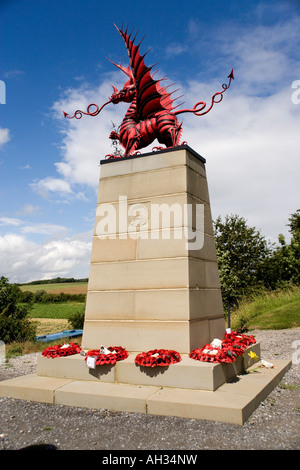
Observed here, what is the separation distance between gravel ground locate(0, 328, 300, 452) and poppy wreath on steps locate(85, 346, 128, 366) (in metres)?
0.84

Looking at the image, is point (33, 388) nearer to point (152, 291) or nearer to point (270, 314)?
point (152, 291)

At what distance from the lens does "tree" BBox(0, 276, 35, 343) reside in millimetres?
16156

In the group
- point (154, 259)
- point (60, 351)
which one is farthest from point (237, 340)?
point (60, 351)

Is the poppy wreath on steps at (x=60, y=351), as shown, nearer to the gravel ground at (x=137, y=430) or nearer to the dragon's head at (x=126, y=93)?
the gravel ground at (x=137, y=430)

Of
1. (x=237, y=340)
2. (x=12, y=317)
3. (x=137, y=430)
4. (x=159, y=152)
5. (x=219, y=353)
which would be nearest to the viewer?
(x=137, y=430)

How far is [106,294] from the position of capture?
22.1 ft

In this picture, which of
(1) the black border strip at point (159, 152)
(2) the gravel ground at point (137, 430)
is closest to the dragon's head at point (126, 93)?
(1) the black border strip at point (159, 152)

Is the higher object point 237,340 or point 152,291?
point 152,291

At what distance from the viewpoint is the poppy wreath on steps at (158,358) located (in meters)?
5.29

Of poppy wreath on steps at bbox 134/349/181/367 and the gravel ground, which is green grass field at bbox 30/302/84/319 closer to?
poppy wreath on steps at bbox 134/349/181/367

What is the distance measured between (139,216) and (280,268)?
2643 cm

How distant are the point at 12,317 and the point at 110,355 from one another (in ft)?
43.6

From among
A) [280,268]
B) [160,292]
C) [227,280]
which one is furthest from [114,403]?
[280,268]

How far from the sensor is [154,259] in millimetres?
6465
